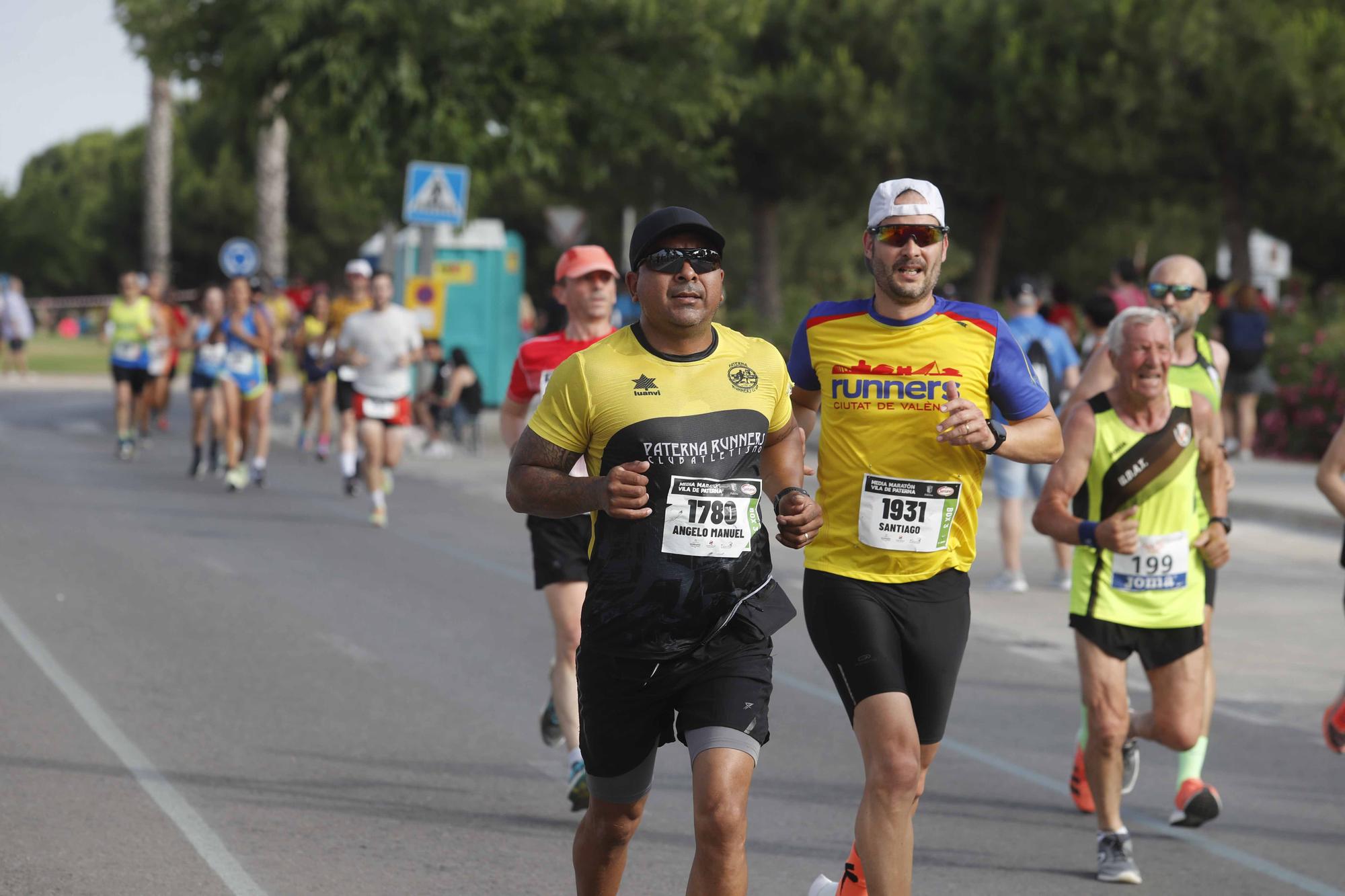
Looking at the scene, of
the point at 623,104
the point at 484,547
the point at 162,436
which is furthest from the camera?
the point at 623,104

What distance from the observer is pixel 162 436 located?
74.3 ft

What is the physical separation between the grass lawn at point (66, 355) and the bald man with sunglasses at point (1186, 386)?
34.6m

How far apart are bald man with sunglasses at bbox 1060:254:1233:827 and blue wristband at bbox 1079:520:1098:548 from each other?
473 mm

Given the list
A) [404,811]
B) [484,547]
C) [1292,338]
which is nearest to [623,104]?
[1292,338]

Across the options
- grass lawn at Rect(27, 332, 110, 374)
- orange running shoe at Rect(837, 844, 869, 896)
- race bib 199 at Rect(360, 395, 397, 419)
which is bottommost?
grass lawn at Rect(27, 332, 110, 374)

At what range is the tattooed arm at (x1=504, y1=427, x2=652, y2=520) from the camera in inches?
161

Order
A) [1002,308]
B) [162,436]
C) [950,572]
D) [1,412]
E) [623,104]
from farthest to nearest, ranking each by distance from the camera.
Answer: [1002,308]
[1,412]
[623,104]
[162,436]
[950,572]

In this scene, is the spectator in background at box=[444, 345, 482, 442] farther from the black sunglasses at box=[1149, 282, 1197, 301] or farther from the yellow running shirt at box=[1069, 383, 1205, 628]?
the yellow running shirt at box=[1069, 383, 1205, 628]

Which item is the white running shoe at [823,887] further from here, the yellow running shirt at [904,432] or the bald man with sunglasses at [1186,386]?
the bald man with sunglasses at [1186,386]

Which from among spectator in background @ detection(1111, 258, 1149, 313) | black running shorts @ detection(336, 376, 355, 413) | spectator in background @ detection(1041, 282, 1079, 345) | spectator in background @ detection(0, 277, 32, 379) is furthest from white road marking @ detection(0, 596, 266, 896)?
spectator in background @ detection(0, 277, 32, 379)

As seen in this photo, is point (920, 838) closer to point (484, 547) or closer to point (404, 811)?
point (404, 811)

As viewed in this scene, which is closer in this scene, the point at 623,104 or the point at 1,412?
the point at 623,104

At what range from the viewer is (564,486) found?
4293 millimetres

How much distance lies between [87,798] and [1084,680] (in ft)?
10.9
